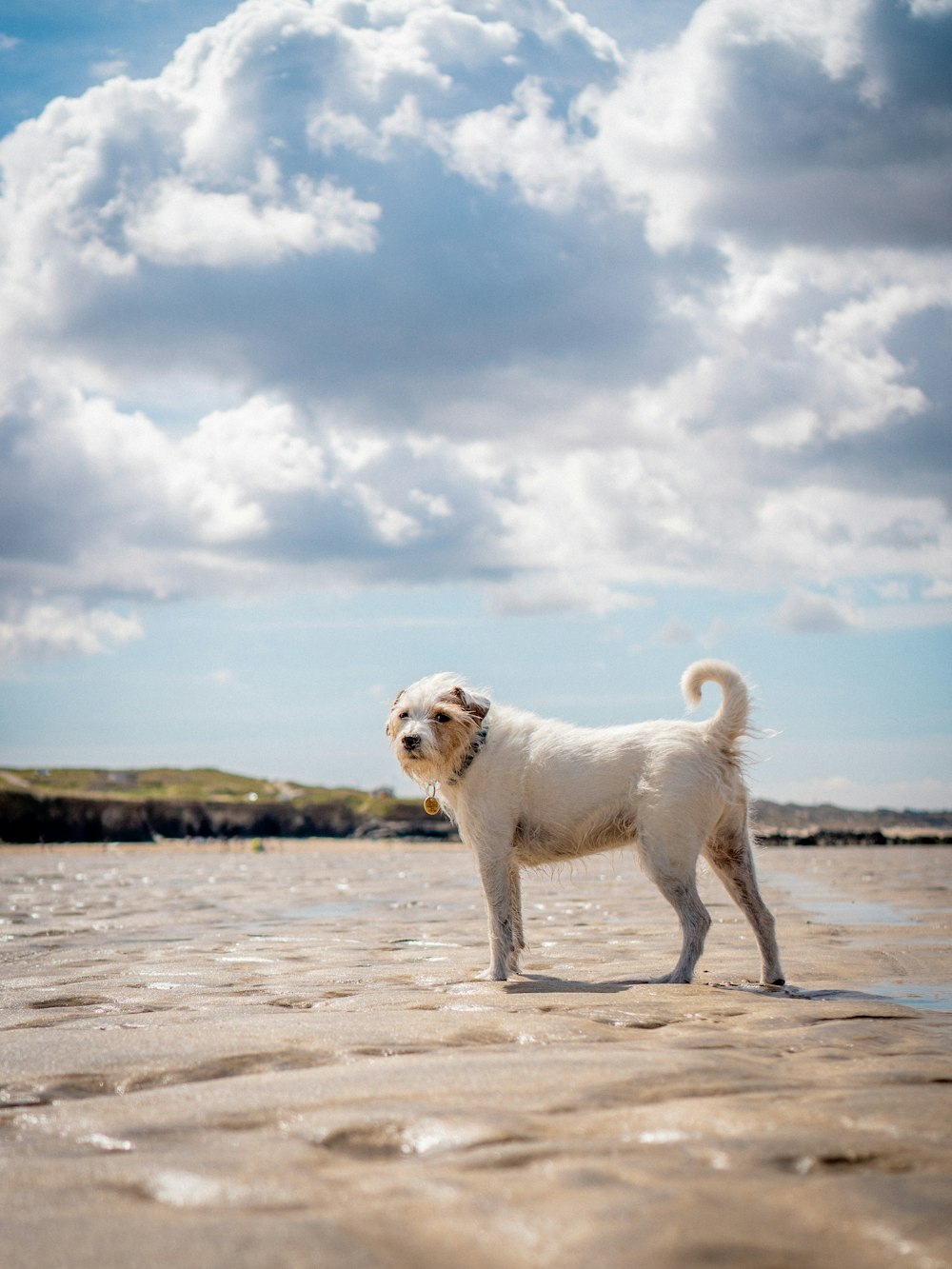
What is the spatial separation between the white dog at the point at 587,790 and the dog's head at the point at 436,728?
0.04 ft

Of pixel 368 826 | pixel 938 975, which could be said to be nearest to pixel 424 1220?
pixel 938 975

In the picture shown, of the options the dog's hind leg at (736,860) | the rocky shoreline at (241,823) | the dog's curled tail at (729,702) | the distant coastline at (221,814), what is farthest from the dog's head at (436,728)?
the rocky shoreline at (241,823)

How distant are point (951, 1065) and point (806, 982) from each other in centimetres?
327

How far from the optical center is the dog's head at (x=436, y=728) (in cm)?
835

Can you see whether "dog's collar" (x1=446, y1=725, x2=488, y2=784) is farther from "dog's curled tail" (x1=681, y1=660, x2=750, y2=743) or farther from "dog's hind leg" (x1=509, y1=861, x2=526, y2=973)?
"dog's curled tail" (x1=681, y1=660, x2=750, y2=743)

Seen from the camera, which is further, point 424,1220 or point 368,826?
point 368,826

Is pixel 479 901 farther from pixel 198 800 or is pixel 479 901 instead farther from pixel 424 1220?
pixel 198 800

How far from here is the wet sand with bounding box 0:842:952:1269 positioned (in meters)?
2.48

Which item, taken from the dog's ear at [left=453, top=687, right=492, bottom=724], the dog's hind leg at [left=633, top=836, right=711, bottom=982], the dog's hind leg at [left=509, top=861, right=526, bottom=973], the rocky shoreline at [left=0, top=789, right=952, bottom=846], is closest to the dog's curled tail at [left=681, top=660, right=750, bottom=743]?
the dog's hind leg at [left=633, top=836, right=711, bottom=982]

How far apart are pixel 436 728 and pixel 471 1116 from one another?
16.6 ft

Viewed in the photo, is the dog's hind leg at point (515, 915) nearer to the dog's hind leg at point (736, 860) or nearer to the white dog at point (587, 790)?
the white dog at point (587, 790)

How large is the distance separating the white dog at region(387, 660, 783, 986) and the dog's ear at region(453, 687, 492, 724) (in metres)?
0.01

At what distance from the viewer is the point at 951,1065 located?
421cm

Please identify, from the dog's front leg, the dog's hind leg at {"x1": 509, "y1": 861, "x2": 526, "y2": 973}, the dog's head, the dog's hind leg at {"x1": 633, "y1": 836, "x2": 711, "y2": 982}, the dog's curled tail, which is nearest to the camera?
the dog's hind leg at {"x1": 633, "y1": 836, "x2": 711, "y2": 982}
